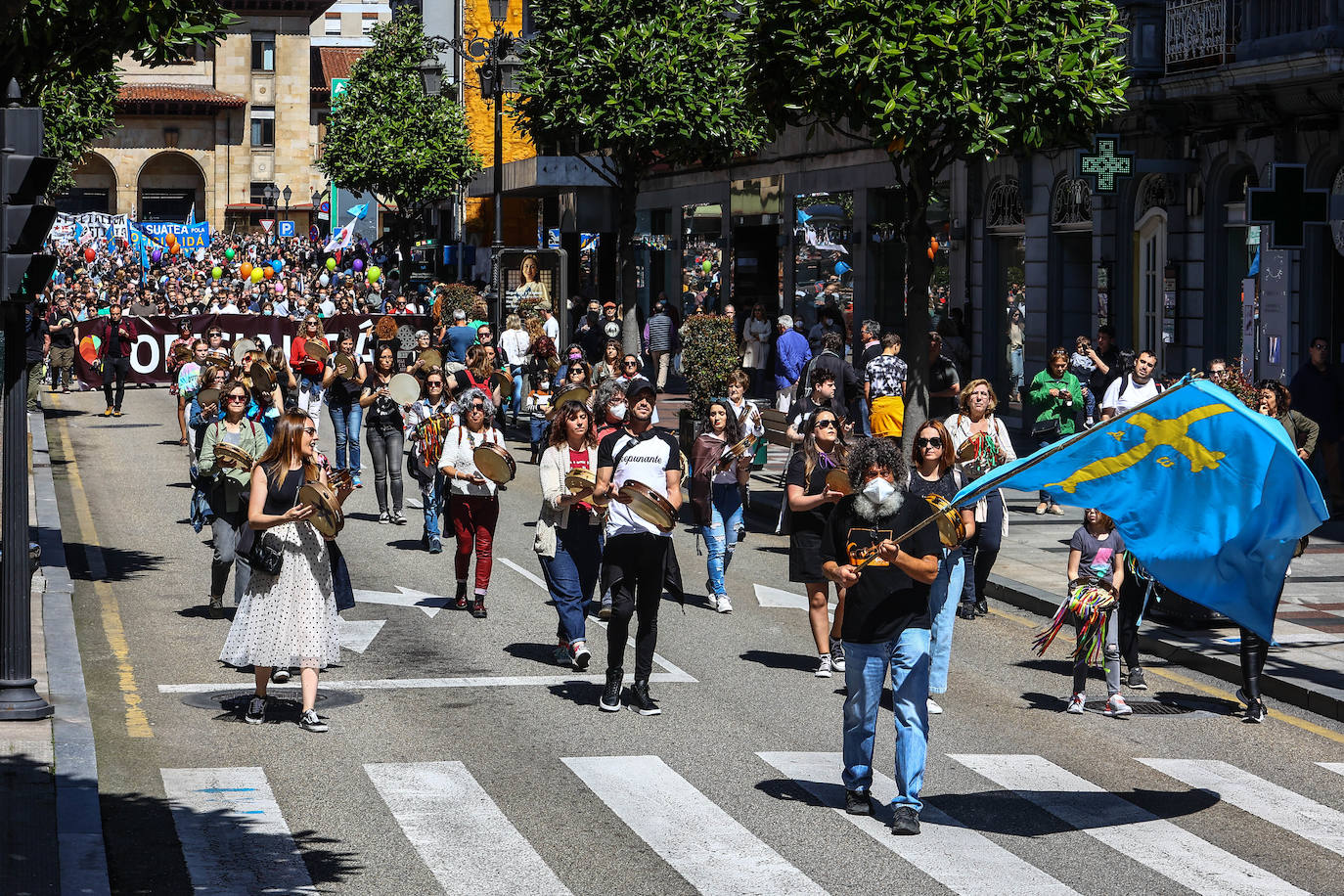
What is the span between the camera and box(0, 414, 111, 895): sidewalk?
769 centimetres

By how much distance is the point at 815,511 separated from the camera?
12656 mm

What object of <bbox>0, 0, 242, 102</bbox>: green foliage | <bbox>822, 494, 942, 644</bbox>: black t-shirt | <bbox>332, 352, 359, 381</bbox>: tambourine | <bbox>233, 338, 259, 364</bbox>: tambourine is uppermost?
<bbox>0, 0, 242, 102</bbox>: green foliage

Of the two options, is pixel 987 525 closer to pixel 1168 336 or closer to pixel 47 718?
pixel 47 718

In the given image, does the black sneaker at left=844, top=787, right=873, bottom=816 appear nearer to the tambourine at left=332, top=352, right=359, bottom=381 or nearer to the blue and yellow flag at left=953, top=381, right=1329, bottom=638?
the blue and yellow flag at left=953, top=381, right=1329, bottom=638

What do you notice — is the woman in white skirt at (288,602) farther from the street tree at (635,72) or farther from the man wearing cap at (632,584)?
the street tree at (635,72)

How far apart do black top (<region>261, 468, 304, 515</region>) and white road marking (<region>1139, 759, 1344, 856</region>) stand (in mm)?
5136

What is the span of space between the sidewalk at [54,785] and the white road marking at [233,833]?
398 millimetres

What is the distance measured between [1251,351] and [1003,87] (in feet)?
25.3

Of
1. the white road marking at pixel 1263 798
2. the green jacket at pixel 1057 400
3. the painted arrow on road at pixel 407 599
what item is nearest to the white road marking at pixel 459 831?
the white road marking at pixel 1263 798

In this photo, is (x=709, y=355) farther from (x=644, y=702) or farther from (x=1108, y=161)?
(x=644, y=702)

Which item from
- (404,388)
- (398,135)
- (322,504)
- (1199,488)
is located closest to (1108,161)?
(404,388)

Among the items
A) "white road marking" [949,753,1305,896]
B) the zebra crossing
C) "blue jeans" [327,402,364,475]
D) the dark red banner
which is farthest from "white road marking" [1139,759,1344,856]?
the dark red banner

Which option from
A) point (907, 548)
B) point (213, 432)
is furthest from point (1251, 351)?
point (907, 548)

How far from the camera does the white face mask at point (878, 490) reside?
358 inches
